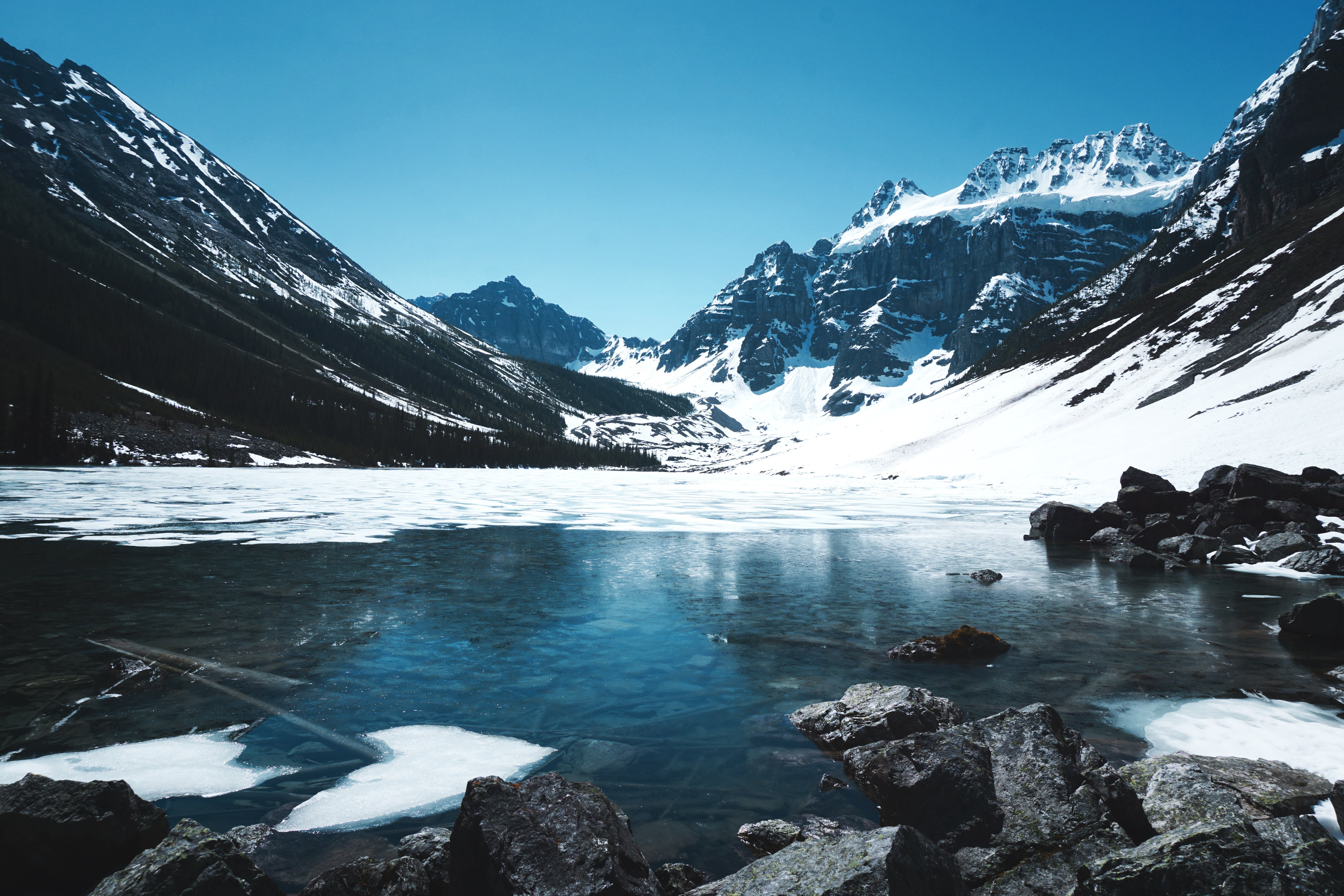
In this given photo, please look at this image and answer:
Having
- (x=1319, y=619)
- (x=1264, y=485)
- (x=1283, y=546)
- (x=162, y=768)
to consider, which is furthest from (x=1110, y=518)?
(x=162, y=768)

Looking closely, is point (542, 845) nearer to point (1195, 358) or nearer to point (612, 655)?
point (612, 655)

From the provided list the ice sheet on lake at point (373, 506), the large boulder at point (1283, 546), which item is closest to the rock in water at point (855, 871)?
the large boulder at point (1283, 546)

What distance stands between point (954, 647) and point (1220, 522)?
68.2ft

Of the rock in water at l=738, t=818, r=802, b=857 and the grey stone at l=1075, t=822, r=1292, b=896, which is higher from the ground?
the grey stone at l=1075, t=822, r=1292, b=896

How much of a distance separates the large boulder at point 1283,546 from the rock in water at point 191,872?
27.4 m

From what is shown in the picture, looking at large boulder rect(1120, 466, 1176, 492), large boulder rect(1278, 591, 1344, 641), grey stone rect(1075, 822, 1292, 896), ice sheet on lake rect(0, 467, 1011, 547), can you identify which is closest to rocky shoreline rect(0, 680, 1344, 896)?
grey stone rect(1075, 822, 1292, 896)

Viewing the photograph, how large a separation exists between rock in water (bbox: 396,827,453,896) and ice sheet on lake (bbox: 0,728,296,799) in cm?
281

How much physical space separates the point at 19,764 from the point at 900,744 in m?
9.52

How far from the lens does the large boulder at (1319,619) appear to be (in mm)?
12383

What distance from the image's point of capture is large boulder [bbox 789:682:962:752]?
26.4 feet

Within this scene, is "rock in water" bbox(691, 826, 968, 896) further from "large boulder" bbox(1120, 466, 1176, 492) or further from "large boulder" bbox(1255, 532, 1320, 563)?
"large boulder" bbox(1120, 466, 1176, 492)

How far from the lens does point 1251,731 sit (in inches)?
330

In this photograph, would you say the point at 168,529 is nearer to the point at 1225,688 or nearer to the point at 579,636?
the point at 579,636

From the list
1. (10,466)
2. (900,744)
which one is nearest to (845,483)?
(900,744)
